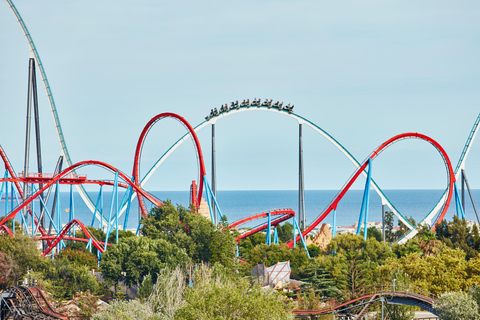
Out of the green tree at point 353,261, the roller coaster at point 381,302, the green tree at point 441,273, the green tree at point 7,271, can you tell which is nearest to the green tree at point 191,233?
the green tree at point 353,261

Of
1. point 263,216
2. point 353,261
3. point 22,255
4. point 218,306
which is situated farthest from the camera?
point 263,216

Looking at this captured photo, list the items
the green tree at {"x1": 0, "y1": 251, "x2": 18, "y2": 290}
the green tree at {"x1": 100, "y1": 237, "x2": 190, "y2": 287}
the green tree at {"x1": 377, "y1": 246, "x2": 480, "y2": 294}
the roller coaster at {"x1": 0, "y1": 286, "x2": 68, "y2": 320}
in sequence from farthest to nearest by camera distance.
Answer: the green tree at {"x1": 0, "y1": 251, "x2": 18, "y2": 290}
the green tree at {"x1": 100, "y1": 237, "x2": 190, "y2": 287}
the green tree at {"x1": 377, "y1": 246, "x2": 480, "y2": 294}
the roller coaster at {"x1": 0, "y1": 286, "x2": 68, "y2": 320}

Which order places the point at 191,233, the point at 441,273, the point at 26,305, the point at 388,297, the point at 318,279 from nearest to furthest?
the point at 388,297 < the point at 26,305 < the point at 441,273 < the point at 318,279 < the point at 191,233

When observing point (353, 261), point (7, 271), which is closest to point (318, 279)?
point (353, 261)

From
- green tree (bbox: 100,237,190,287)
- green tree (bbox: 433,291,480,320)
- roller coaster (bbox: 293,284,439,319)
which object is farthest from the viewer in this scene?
green tree (bbox: 100,237,190,287)

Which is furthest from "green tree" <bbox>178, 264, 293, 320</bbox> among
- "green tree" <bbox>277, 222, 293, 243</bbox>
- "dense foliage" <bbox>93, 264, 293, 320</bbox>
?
"green tree" <bbox>277, 222, 293, 243</bbox>

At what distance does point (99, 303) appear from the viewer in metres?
23.4

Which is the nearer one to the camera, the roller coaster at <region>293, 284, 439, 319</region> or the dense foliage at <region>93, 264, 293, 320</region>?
the dense foliage at <region>93, 264, 293, 320</region>

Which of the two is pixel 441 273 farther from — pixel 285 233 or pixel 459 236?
pixel 285 233

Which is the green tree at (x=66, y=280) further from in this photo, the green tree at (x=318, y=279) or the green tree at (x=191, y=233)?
the green tree at (x=318, y=279)

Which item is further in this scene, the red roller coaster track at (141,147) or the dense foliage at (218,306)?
the red roller coaster track at (141,147)

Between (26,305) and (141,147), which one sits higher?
(141,147)

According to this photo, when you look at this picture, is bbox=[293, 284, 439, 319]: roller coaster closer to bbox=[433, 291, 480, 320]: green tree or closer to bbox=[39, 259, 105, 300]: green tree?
bbox=[433, 291, 480, 320]: green tree

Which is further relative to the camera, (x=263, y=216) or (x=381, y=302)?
(x=263, y=216)
